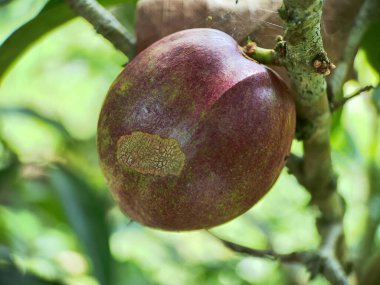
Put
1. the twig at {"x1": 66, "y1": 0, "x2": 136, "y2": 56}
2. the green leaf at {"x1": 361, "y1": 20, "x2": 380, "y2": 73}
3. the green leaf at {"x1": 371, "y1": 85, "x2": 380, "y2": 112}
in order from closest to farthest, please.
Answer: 1. the twig at {"x1": 66, "y1": 0, "x2": 136, "y2": 56}
2. the green leaf at {"x1": 361, "y1": 20, "x2": 380, "y2": 73}
3. the green leaf at {"x1": 371, "y1": 85, "x2": 380, "y2": 112}

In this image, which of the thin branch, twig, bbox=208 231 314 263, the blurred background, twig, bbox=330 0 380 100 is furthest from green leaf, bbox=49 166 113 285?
twig, bbox=330 0 380 100

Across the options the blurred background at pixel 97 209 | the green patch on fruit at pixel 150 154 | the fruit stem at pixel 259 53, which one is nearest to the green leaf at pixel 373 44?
the blurred background at pixel 97 209

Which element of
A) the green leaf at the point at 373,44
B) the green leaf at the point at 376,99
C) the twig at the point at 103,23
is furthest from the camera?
the green leaf at the point at 376,99

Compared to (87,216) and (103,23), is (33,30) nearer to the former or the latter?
(103,23)

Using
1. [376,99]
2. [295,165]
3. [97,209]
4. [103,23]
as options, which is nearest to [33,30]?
[103,23]

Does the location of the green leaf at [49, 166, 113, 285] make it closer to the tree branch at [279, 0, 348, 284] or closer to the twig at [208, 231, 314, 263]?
the twig at [208, 231, 314, 263]

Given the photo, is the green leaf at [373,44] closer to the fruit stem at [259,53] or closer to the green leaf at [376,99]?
the green leaf at [376,99]

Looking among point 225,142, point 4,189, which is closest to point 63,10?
point 225,142
